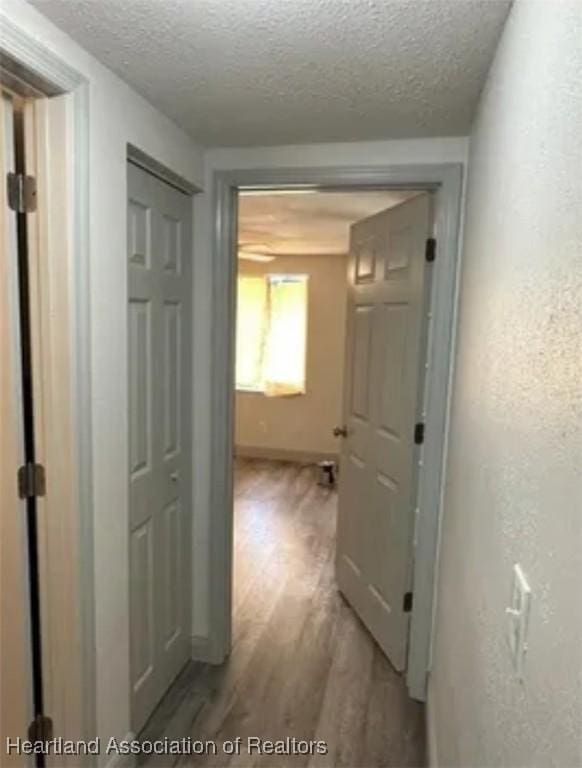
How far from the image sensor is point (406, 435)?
2385 millimetres

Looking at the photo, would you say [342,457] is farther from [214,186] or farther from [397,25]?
[397,25]

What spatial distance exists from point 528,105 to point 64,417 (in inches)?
51.5

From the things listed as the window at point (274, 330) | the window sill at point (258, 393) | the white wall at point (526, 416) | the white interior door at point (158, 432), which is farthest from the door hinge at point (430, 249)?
the window sill at point (258, 393)

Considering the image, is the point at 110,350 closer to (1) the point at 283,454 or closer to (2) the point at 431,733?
(2) the point at 431,733

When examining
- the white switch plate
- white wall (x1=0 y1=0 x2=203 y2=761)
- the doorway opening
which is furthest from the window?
the white switch plate

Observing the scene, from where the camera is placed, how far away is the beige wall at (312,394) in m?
5.57

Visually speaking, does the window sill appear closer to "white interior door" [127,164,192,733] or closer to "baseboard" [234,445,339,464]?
"baseboard" [234,445,339,464]

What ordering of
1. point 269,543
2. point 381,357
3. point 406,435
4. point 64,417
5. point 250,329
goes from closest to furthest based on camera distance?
point 64,417 → point 406,435 → point 381,357 → point 269,543 → point 250,329

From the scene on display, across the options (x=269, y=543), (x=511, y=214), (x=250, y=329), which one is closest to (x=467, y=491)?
(x=511, y=214)

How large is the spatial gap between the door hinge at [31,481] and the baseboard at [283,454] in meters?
4.36

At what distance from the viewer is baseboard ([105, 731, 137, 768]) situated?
1.76 m

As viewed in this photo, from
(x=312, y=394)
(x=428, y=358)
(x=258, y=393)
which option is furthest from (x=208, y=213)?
(x=258, y=393)

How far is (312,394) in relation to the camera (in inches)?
227

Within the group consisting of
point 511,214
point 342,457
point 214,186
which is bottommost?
point 342,457
